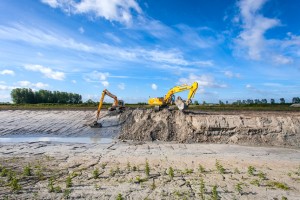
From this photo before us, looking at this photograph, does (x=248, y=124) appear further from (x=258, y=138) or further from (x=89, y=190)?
(x=89, y=190)

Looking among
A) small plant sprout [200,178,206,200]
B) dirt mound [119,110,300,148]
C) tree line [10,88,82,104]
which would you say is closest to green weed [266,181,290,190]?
small plant sprout [200,178,206,200]

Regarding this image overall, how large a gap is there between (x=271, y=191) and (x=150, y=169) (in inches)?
196

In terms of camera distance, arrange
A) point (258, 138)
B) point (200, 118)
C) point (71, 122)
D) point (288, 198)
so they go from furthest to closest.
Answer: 1. point (71, 122)
2. point (200, 118)
3. point (258, 138)
4. point (288, 198)

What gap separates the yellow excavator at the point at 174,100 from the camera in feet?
91.1

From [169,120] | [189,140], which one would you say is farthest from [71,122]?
[189,140]

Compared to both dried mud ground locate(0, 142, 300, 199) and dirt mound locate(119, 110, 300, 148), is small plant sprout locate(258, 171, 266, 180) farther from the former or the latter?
dirt mound locate(119, 110, 300, 148)

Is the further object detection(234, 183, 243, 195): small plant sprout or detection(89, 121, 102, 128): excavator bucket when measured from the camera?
detection(89, 121, 102, 128): excavator bucket

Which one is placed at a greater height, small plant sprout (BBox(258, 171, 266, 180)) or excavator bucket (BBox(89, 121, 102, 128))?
excavator bucket (BBox(89, 121, 102, 128))

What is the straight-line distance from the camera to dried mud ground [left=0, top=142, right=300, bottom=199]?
9.30 metres

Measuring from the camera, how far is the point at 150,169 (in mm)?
12258

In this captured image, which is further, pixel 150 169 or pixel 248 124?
pixel 248 124

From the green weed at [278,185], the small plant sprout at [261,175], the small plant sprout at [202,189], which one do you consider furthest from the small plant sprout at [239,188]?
the small plant sprout at [261,175]

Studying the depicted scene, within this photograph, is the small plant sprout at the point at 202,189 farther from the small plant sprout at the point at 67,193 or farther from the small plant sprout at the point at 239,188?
the small plant sprout at the point at 67,193

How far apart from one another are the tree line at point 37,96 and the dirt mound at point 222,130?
186 feet
